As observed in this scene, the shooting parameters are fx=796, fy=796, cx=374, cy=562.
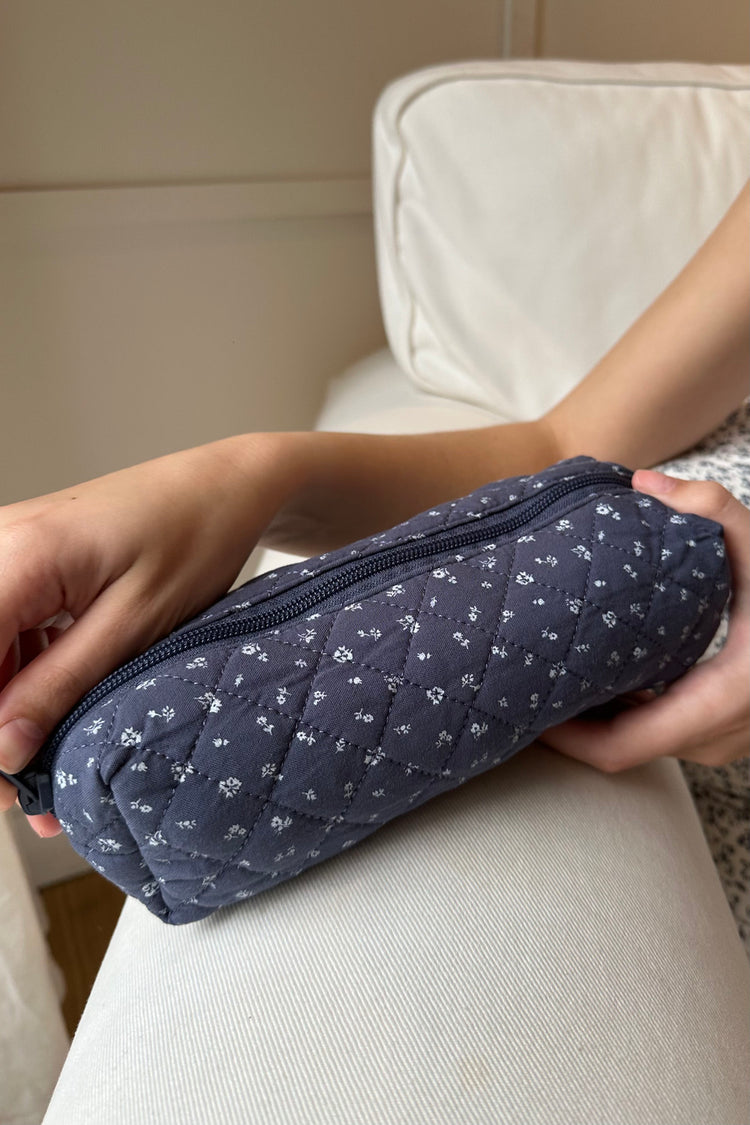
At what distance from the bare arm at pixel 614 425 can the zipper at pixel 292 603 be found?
134 millimetres

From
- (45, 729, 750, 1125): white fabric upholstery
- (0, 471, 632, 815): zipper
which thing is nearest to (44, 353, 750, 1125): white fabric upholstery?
(45, 729, 750, 1125): white fabric upholstery

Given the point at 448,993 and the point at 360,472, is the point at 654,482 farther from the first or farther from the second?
the point at 448,993

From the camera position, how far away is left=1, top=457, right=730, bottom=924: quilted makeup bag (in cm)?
32

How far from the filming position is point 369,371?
1.02 meters

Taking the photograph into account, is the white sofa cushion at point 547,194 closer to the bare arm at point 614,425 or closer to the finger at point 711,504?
the bare arm at point 614,425

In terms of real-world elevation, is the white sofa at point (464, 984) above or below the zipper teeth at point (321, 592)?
below

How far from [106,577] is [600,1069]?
0.97ft

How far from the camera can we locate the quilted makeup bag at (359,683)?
1.06 ft

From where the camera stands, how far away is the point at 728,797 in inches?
23.1

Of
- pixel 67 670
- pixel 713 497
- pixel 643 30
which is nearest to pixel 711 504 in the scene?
pixel 713 497

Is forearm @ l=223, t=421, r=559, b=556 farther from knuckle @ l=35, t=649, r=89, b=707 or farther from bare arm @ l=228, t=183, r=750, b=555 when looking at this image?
knuckle @ l=35, t=649, r=89, b=707

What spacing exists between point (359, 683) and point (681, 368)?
410 mm

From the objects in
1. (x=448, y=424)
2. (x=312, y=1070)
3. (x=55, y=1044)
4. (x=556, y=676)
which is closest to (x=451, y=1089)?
(x=312, y=1070)

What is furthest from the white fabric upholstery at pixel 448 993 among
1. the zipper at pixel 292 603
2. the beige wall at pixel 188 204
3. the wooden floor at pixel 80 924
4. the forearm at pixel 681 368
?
the beige wall at pixel 188 204
